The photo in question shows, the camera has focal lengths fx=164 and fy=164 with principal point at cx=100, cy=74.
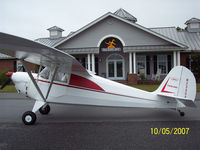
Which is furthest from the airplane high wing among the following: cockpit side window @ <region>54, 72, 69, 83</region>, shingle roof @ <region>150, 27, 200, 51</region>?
shingle roof @ <region>150, 27, 200, 51</region>

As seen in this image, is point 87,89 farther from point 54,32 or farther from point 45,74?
point 54,32

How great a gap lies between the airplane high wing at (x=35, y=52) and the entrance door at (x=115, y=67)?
1413 cm

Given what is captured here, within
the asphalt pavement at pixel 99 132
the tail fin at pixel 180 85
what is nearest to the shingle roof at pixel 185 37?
the tail fin at pixel 180 85

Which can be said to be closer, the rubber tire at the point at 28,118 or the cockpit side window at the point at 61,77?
the rubber tire at the point at 28,118

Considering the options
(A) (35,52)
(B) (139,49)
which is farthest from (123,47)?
(A) (35,52)

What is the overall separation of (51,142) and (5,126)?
2081 millimetres

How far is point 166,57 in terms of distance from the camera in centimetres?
1878

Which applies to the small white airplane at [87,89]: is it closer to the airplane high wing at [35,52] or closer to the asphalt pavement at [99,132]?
the airplane high wing at [35,52]

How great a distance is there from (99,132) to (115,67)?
1524 cm

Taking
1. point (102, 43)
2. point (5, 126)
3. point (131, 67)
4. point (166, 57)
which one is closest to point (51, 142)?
point (5, 126)

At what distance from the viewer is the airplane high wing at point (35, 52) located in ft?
10.6

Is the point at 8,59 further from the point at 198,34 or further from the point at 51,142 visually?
the point at 198,34

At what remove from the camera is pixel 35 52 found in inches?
161

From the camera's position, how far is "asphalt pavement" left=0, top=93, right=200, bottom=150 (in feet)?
11.7
